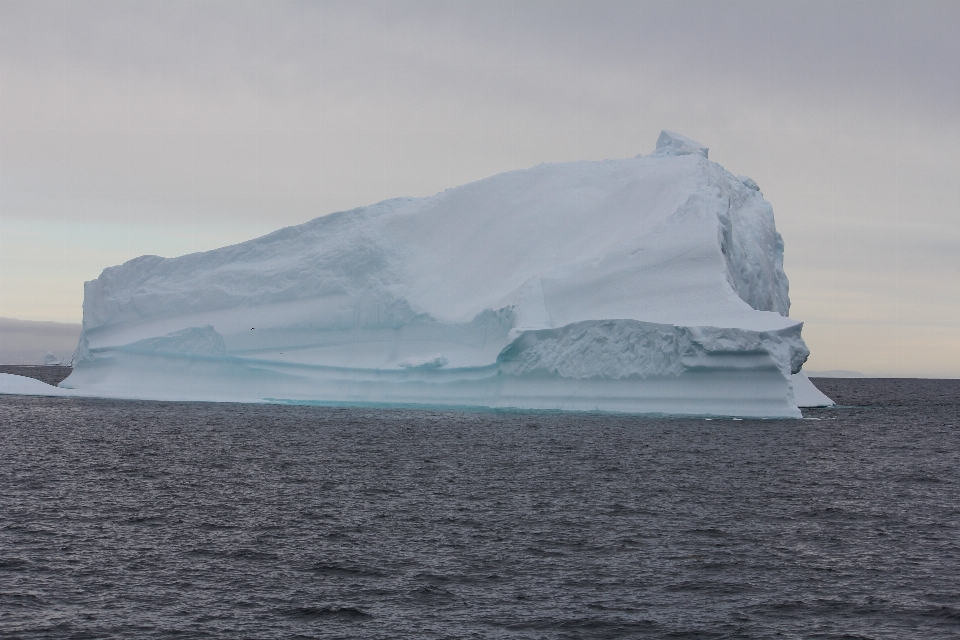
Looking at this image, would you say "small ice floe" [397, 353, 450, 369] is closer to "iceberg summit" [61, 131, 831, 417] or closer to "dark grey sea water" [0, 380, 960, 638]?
"iceberg summit" [61, 131, 831, 417]

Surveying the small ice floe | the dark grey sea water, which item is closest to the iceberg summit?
the small ice floe

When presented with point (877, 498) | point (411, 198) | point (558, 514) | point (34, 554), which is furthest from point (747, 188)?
point (34, 554)

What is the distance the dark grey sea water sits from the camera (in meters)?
9.32

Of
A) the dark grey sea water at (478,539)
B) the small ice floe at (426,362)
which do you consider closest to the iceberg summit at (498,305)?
the small ice floe at (426,362)

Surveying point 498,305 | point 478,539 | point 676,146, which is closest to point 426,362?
point 498,305

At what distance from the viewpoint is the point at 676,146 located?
42.5 meters

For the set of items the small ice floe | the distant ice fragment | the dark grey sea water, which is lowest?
the dark grey sea water

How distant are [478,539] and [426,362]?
72.5 feet

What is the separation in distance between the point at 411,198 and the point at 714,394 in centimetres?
2029

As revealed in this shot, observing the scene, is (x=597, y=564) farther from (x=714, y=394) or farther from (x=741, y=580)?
(x=714, y=394)

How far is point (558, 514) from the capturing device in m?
14.4

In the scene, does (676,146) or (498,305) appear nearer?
(498,305)

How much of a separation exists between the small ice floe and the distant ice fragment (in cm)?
1485

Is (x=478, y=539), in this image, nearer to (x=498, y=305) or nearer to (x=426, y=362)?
(x=426, y=362)
